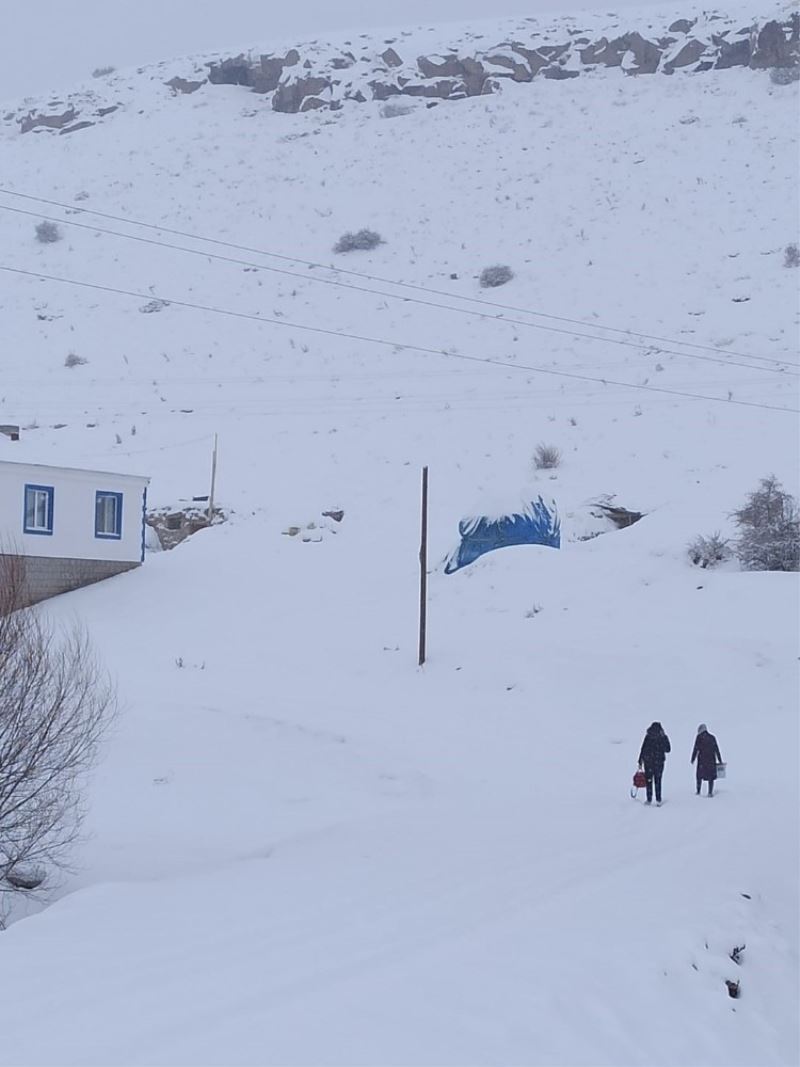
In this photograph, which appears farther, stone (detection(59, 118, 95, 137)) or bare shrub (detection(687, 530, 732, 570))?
stone (detection(59, 118, 95, 137))

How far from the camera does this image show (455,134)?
2899 inches

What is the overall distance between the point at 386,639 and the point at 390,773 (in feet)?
28.8

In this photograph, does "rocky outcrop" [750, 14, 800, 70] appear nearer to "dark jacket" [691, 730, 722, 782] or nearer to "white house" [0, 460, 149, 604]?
"white house" [0, 460, 149, 604]

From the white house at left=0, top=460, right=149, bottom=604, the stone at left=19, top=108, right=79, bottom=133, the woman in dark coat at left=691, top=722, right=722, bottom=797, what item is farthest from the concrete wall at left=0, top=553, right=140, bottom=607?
→ the stone at left=19, top=108, right=79, bottom=133

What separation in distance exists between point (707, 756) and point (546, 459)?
2369cm

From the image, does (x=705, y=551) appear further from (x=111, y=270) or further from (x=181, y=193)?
(x=181, y=193)

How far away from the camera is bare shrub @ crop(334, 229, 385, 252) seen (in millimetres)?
63281

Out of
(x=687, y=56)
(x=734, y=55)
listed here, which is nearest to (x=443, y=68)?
(x=687, y=56)

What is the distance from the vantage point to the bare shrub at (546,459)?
42.2 m

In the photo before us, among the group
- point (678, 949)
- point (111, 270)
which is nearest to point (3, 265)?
point (111, 270)

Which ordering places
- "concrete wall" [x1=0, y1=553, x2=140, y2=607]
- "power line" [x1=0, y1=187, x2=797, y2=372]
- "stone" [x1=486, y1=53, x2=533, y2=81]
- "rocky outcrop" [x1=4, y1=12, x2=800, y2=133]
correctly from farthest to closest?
1. "stone" [x1=486, y1=53, x2=533, y2=81]
2. "rocky outcrop" [x1=4, y1=12, x2=800, y2=133]
3. "power line" [x1=0, y1=187, x2=797, y2=372]
4. "concrete wall" [x1=0, y1=553, x2=140, y2=607]

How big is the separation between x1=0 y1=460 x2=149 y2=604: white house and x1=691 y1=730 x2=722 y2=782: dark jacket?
56.0ft

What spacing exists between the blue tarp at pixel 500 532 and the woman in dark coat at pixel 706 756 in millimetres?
14673

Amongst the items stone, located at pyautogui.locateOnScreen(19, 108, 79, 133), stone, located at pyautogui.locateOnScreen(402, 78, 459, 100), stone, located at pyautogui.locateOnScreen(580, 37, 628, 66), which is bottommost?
stone, located at pyautogui.locateOnScreen(19, 108, 79, 133)
